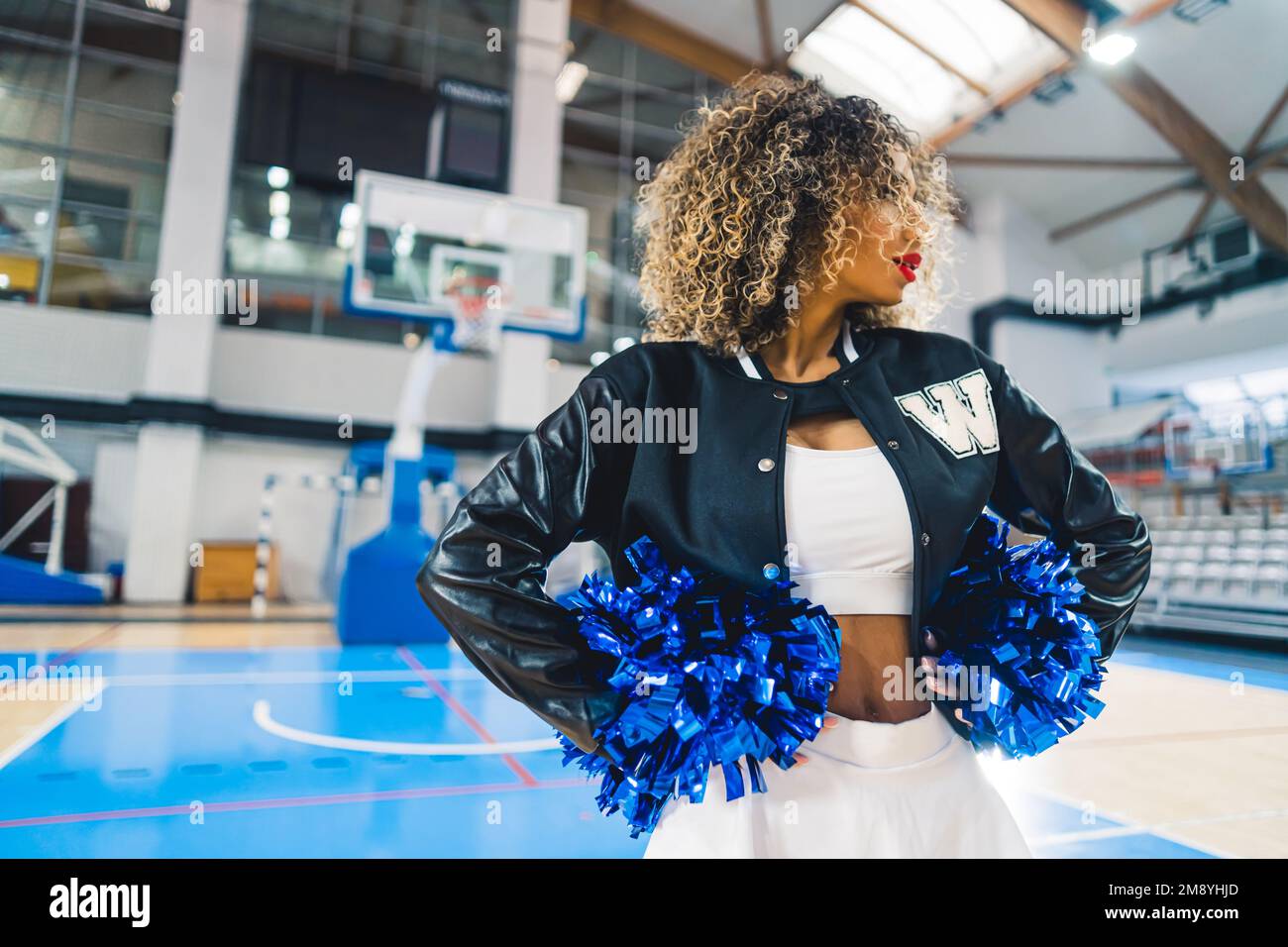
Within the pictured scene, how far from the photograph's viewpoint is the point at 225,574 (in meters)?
11.0

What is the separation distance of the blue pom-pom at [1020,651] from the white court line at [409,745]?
119 inches

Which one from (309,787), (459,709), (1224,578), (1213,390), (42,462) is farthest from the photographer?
→ (1213,390)

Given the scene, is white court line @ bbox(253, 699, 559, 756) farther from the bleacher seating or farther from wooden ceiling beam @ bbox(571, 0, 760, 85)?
wooden ceiling beam @ bbox(571, 0, 760, 85)

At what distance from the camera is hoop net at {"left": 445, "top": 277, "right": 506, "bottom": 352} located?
24.2 ft

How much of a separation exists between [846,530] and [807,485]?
75mm

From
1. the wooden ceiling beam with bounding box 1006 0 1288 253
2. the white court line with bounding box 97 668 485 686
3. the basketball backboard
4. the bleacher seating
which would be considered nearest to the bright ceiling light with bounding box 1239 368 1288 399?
the wooden ceiling beam with bounding box 1006 0 1288 253

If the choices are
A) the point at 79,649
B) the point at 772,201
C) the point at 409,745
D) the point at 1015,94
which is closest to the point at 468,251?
the point at 79,649

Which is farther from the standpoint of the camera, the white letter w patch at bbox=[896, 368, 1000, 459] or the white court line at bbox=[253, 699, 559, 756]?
the white court line at bbox=[253, 699, 559, 756]

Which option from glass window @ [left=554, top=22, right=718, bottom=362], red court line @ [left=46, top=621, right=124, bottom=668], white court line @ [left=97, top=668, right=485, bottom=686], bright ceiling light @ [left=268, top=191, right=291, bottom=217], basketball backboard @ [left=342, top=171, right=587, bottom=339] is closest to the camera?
white court line @ [left=97, top=668, right=485, bottom=686]

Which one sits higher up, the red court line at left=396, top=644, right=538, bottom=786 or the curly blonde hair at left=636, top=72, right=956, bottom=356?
the curly blonde hair at left=636, top=72, right=956, bottom=356

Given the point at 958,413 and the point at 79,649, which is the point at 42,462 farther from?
the point at 958,413

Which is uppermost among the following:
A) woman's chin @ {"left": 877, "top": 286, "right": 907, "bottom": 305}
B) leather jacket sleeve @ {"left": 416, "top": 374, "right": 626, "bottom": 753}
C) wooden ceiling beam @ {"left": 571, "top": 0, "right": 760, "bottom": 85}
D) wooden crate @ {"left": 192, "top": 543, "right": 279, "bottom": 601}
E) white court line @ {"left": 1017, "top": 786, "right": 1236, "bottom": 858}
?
wooden ceiling beam @ {"left": 571, "top": 0, "right": 760, "bottom": 85}

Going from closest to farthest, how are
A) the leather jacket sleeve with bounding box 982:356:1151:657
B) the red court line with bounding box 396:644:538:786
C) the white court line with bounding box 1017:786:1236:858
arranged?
1. the leather jacket sleeve with bounding box 982:356:1151:657
2. the white court line with bounding box 1017:786:1236:858
3. the red court line with bounding box 396:644:538:786
